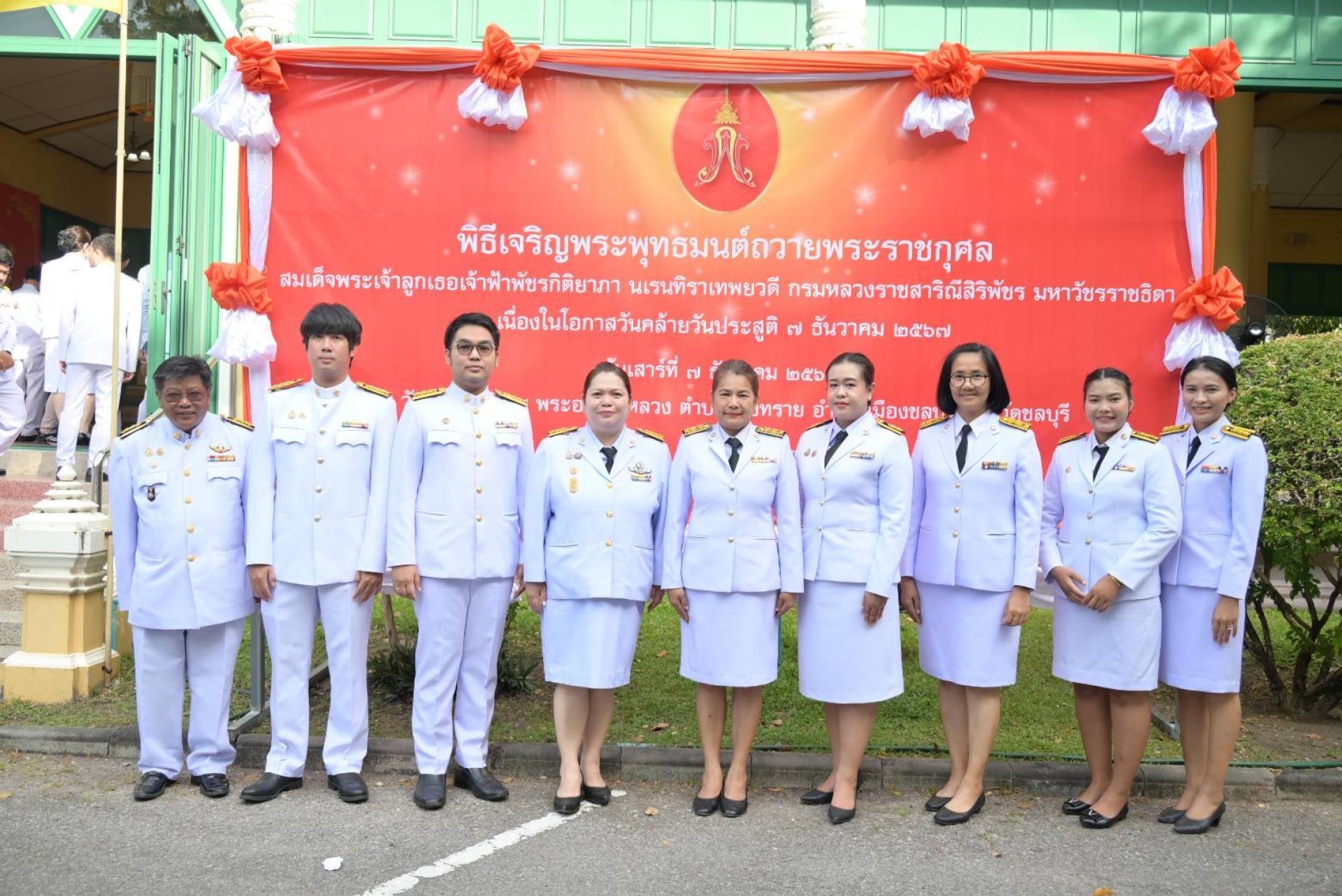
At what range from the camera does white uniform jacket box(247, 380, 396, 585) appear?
13.5ft

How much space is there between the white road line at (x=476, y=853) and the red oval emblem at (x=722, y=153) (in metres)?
2.60

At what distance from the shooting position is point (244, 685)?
221 inches

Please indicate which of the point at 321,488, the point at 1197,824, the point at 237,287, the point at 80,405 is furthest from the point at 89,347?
the point at 1197,824

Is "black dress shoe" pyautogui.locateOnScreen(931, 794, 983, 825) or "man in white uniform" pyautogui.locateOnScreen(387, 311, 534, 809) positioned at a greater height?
"man in white uniform" pyautogui.locateOnScreen(387, 311, 534, 809)

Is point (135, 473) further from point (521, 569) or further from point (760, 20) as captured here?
point (760, 20)

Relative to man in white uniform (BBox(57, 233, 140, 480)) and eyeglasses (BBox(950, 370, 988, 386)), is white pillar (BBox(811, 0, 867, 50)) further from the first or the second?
man in white uniform (BBox(57, 233, 140, 480))

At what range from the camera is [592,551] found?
4.04 metres

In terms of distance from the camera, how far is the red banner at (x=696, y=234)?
505 cm

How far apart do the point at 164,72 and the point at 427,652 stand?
113 inches

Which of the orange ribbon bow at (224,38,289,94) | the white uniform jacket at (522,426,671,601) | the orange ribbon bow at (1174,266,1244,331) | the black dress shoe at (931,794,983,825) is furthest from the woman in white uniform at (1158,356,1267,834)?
the orange ribbon bow at (224,38,289,94)

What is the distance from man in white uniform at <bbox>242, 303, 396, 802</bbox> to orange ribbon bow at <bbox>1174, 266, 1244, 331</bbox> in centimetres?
328

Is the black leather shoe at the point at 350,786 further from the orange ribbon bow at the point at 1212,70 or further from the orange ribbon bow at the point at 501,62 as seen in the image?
the orange ribbon bow at the point at 1212,70

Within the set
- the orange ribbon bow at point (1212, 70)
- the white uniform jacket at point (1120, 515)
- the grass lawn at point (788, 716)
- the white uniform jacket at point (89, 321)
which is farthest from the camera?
A: the white uniform jacket at point (89, 321)

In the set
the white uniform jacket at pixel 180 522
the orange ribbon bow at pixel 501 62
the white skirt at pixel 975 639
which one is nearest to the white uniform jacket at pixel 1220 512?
the white skirt at pixel 975 639
